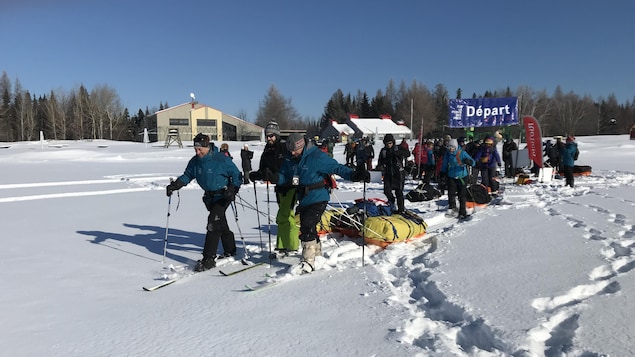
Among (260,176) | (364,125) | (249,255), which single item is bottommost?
(249,255)

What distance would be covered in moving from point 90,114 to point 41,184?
5159 cm

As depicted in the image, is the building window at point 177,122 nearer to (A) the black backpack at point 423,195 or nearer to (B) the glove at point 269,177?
(A) the black backpack at point 423,195

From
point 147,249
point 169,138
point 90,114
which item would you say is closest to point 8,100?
point 90,114

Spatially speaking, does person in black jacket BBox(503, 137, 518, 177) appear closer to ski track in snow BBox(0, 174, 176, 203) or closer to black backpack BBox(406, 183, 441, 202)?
black backpack BBox(406, 183, 441, 202)

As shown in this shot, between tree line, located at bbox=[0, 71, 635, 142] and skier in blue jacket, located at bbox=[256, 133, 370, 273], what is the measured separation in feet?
171

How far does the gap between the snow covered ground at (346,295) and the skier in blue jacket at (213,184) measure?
35 centimetres

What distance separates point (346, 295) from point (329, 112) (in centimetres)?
8917

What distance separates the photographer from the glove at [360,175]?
Answer: 4.55 meters

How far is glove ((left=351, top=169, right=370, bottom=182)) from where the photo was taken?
14.9 feet

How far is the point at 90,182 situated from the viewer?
14.7 m

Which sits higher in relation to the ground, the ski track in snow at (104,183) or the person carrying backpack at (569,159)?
the person carrying backpack at (569,159)

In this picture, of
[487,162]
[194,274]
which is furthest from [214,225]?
[487,162]

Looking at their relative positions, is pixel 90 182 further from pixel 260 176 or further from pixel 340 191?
pixel 260 176

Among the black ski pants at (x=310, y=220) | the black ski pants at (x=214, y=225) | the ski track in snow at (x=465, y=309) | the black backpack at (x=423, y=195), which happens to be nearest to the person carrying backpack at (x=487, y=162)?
the black backpack at (x=423, y=195)
